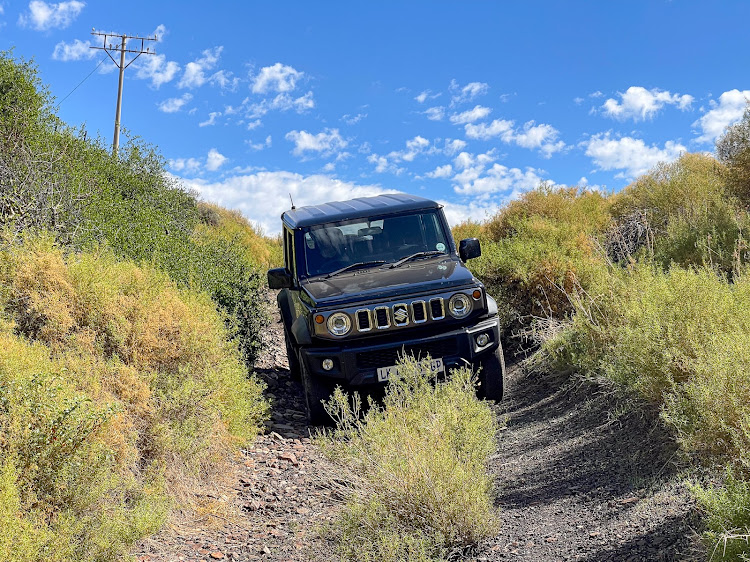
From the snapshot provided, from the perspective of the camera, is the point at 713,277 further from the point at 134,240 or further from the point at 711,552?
the point at 134,240

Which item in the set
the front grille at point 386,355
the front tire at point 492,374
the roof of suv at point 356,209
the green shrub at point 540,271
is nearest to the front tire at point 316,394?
the front grille at point 386,355

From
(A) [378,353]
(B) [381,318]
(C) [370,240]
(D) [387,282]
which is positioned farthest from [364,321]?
(C) [370,240]

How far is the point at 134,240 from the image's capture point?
927cm

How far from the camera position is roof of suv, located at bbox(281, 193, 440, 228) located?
8234 mm

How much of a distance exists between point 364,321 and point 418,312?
57 cm

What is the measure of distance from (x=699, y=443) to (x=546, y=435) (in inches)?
105

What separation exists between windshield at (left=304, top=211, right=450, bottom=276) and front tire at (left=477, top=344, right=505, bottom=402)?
1.46 m

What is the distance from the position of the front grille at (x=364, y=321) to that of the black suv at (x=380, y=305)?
0.03ft

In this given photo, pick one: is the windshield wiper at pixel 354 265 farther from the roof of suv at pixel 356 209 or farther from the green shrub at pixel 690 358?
the green shrub at pixel 690 358

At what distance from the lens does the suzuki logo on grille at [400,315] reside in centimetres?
701

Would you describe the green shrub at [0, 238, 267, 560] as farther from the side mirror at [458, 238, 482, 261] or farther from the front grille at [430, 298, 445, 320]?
the side mirror at [458, 238, 482, 261]

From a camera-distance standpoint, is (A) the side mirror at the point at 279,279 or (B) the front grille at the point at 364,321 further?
(A) the side mirror at the point at 279,279

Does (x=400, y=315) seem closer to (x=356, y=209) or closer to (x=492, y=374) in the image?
(x=492, y=374)

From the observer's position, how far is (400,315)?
7.04m
